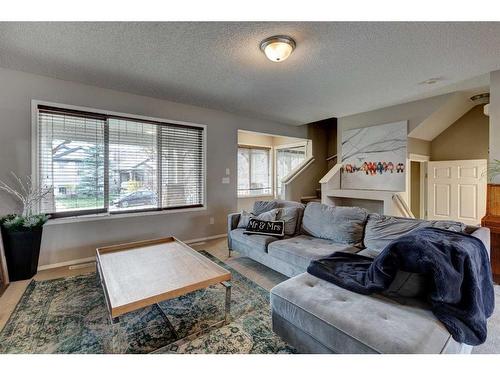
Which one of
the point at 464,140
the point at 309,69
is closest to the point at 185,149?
the point at 309,69

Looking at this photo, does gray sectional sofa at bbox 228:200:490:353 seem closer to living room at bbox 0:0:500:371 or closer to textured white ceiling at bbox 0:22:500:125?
living room at bbox 0:0:500:371

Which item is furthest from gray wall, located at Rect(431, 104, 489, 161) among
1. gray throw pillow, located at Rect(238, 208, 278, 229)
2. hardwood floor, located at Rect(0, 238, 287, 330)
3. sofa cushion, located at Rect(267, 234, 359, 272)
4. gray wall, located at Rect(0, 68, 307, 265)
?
hardwood floor, located at Rect(0, 238, 287, 330)

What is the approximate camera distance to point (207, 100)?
3.86 meters

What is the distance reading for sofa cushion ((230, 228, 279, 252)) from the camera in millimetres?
2783

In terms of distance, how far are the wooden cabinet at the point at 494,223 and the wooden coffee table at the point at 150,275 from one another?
2876mm

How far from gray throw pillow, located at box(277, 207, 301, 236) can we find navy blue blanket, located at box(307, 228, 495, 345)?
1379 millimetres

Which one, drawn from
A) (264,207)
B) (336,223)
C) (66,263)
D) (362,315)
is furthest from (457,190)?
(66,263)

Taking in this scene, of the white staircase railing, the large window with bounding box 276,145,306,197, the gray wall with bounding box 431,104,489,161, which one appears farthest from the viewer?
the large window with bounding box 276,145,306,197

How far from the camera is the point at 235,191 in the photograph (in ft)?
15.4

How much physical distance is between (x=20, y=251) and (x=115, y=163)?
1488 millimetres

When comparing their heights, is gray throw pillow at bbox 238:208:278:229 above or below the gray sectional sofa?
above

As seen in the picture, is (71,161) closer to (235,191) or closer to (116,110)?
(116,110)

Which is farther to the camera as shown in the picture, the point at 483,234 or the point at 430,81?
the point at 430,81
